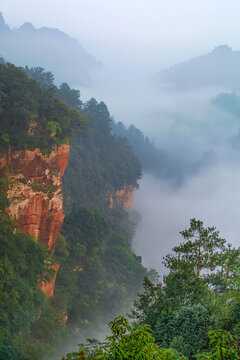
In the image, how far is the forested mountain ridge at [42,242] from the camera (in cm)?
2192

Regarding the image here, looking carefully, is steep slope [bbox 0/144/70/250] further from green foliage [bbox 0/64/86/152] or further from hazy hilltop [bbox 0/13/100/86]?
hazy hilltop [bbox 0/13/100/86]

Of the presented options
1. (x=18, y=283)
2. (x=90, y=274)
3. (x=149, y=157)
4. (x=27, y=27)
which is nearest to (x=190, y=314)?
(x=18, y=283)

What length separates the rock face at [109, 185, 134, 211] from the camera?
65125mm

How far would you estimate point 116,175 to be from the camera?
212 ft

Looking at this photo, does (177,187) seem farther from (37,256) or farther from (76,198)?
(37,256)

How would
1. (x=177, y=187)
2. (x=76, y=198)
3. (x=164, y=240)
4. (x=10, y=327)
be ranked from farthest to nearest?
1. (x=177, y=187)
2. (x=164, y=240)
3. (x=76, y=198)
4. (x=10, y=327)

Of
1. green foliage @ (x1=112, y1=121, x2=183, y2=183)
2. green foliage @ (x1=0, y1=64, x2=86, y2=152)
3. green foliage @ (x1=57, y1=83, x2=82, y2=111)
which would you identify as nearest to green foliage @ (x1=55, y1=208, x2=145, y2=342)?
green foliage @ (x1=0, y1=64, x2=86, y2=152)

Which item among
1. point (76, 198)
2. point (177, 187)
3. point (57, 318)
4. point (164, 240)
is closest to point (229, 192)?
point (177, 187)

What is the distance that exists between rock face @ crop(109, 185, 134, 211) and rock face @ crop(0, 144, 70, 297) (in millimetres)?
35379

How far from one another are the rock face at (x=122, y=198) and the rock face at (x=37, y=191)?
1393 inches

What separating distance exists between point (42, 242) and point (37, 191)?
493 cm

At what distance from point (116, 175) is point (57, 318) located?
127 feet

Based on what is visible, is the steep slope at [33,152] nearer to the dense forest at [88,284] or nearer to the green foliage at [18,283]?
the dense forest at [88,284]

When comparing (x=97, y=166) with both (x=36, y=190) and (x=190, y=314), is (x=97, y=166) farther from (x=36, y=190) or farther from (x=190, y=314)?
(x=190, y=314)
